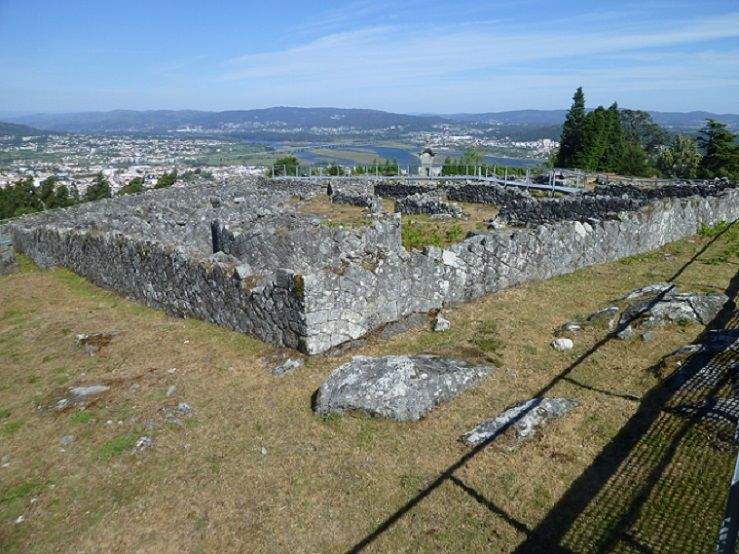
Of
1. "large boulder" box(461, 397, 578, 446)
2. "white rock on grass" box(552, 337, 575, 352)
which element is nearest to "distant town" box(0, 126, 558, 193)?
"white rock on grass" box(552, 337, 575, 352)

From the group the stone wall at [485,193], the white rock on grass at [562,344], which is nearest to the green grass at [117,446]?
the white rock on grass at [562,344]

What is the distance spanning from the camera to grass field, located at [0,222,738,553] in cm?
588

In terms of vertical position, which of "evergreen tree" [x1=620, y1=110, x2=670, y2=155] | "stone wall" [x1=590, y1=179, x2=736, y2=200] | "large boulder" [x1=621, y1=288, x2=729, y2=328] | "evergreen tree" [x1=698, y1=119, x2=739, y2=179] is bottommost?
"large boulder" [x1=621, y1=288, x2=729, y2=328]

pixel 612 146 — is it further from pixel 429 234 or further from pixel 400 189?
pixel 429 234

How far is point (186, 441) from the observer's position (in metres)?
7.91

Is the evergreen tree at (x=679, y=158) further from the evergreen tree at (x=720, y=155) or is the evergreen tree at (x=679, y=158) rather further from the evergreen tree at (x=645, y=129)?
the evergreen tree at (x=645, y=129)

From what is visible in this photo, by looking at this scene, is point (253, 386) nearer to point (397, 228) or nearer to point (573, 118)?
point (397, 228)

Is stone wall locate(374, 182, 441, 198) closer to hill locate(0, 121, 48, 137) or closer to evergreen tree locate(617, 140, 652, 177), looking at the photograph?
evergreen tree locate(617, 140, 652, 177)

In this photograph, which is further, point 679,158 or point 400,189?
point 679,158

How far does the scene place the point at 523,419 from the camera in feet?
24.8

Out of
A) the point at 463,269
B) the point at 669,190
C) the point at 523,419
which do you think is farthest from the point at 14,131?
the point at 523,419

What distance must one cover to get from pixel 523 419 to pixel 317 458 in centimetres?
310

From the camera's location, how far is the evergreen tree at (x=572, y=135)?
161ft

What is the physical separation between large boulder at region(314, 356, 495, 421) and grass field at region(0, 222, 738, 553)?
21 cm
